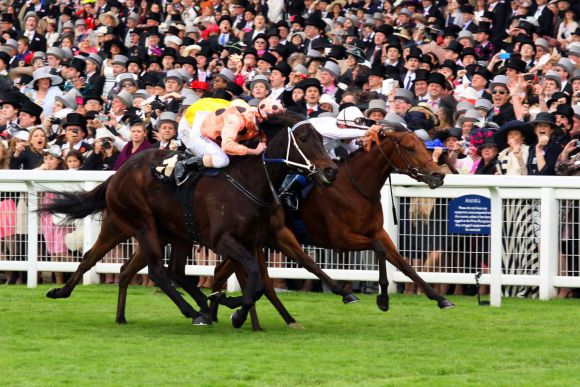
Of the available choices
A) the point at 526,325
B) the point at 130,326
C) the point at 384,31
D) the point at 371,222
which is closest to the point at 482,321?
the point at 526,325

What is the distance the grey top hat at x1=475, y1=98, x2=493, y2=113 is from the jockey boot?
5.21 meters

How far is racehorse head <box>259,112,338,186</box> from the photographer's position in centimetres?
1041

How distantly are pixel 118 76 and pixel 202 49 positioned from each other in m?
1.37

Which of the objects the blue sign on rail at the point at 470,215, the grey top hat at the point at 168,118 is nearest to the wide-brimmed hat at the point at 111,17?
the grey top hat at the point at 168,118

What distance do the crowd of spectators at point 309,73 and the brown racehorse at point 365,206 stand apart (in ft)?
6.15

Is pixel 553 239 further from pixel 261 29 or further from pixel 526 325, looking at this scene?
pixel 261 29

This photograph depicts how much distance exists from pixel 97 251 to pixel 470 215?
11.1 feet

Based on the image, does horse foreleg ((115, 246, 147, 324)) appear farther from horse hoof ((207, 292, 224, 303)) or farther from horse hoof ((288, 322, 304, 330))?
horse hoof ((288, 322, 304, 330))

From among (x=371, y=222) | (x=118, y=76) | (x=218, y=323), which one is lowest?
(x=218, y=323)

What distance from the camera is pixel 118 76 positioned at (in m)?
19.9

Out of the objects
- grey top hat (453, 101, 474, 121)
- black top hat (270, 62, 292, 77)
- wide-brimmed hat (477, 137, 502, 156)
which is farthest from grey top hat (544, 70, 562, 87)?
black top hat (270, 62, 292, 77)

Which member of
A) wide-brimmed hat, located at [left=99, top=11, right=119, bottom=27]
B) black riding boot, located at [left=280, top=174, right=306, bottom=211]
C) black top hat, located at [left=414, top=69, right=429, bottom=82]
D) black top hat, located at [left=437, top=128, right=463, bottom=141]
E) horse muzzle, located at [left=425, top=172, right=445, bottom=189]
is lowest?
black riding boot, located at [left=280, top=174, right=306, bottom=211]

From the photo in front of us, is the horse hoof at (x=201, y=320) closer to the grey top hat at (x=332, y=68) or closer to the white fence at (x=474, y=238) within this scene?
the white fence at (x=474, y=238)

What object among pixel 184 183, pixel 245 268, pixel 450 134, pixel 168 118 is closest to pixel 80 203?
pixel 184 183
